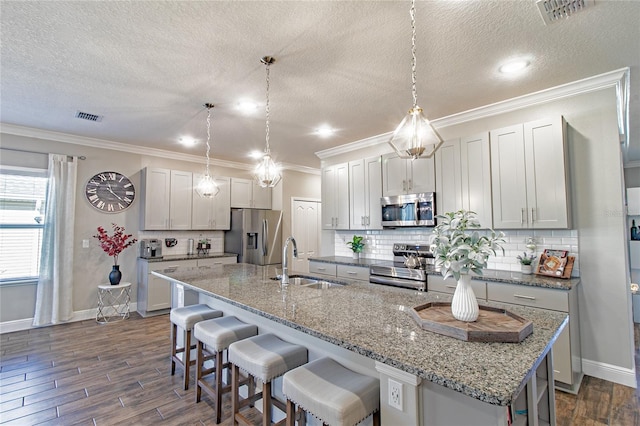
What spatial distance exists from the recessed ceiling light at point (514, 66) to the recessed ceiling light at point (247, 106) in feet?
7.95

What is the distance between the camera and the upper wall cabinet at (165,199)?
16.8 feet

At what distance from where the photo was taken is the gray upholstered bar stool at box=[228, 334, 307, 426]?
5.77 feet

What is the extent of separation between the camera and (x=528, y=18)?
2.08 m

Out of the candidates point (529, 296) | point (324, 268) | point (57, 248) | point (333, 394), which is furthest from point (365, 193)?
point (57, 248)

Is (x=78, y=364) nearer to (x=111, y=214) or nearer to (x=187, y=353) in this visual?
(x=187, y=353)

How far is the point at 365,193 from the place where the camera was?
4.58 metres

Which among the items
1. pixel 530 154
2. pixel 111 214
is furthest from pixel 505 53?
pixel 111 214

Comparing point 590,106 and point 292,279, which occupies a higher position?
point 590,106

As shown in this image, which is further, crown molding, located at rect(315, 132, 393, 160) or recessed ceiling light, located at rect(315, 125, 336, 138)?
crown molding, located at rect(315, 132, 393, 160)

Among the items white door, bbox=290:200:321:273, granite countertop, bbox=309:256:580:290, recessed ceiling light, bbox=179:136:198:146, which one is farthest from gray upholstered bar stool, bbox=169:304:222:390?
white door, bbox=290:200:321:273

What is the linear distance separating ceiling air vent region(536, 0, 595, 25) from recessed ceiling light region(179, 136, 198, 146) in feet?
14.2

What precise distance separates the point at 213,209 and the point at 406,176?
364cm

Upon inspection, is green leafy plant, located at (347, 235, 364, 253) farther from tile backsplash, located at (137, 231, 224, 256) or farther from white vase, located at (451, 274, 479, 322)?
white vase, located at (451, 274, 479, 322)

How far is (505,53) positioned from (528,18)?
0.42 meters
